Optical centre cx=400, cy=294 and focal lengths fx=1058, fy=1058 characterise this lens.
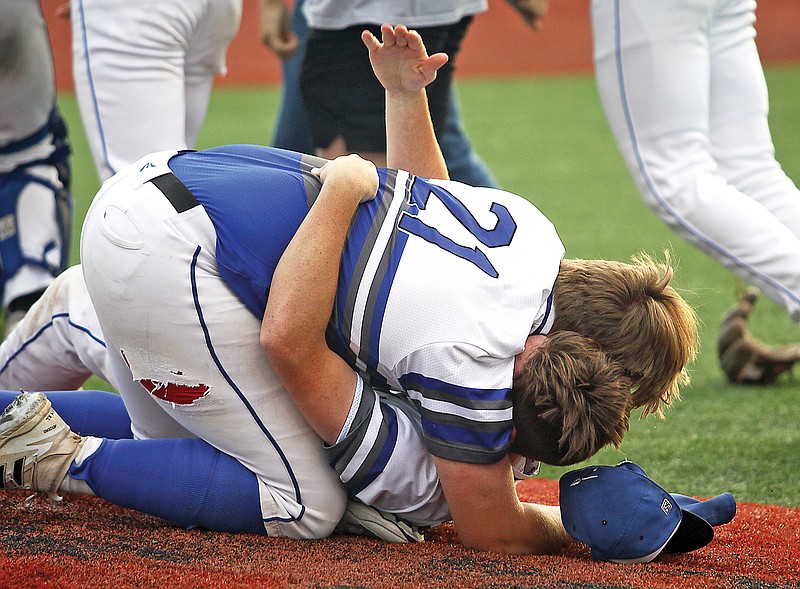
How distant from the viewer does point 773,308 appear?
4.07 meters

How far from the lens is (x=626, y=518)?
1.75m

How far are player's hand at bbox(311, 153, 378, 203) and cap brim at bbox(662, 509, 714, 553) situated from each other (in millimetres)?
766

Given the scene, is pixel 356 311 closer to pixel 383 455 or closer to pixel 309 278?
pixel 309 278

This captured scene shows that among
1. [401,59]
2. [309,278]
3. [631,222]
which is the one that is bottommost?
[631,222]

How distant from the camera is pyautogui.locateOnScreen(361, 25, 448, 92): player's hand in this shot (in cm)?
209

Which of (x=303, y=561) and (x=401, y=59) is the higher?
(x=401, y=59)

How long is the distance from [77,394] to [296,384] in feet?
2.03

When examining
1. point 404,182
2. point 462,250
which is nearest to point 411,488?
point 462,250

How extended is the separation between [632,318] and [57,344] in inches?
47.5

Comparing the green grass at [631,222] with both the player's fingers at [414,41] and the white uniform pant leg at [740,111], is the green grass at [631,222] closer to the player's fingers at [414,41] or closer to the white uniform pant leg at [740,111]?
the white uniform pant leg at [740,111]

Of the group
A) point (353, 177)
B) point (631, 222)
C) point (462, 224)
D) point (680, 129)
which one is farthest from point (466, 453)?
point (631, 222)

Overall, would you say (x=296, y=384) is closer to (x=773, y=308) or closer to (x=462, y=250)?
(x=462, y=250)

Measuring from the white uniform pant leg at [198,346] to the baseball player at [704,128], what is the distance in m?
1.16

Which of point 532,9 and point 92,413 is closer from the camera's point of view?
point 92,413
